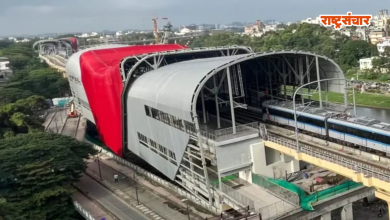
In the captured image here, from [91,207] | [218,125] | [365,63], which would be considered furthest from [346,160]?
[365,63]

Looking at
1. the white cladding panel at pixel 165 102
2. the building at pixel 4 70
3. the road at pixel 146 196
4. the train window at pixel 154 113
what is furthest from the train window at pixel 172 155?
the building at pixel 4 70

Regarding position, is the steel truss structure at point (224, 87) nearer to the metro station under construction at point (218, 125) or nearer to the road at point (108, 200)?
the metro station under construction at point (218, 125)

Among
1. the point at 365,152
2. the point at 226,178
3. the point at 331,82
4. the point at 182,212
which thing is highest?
the point at 331,82

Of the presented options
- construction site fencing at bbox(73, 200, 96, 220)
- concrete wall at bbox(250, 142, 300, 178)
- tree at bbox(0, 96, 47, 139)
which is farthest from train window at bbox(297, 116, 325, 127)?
tree at bbox(0, 96, 47, 139)

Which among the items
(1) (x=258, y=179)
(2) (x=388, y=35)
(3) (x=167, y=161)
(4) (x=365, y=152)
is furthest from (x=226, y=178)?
(2) (x=388, y=35)

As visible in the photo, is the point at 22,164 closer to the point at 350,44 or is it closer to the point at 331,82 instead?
Answer: the point at 331,82

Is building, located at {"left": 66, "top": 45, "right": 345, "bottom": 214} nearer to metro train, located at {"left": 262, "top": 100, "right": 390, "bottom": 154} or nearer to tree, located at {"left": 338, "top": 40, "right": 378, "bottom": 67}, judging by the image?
metro train, located at {"left": 262, "top": 100, "right": 390, "bottom": 154}
